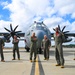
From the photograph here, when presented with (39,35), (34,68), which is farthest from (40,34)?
(34,68)

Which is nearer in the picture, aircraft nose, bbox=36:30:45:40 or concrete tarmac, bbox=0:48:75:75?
concrete tarmac, bbox=0:48:75:75

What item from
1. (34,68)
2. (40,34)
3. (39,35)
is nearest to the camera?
(34,68)

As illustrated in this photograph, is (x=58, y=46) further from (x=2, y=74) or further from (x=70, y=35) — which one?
(x=70, y=35)

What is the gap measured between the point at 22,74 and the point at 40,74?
0.73m

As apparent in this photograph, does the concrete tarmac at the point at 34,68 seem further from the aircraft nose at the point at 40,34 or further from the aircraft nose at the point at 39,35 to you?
the aircraft nose at the point at 40,34

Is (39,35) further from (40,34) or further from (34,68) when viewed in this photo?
(34,68)

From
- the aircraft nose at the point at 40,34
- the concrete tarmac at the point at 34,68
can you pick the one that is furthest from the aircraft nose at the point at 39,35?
the concrete tarmac at the point at 34,68

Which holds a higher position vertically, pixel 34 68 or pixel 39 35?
pixel 39 35

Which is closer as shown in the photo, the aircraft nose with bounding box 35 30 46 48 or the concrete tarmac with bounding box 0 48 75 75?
the concrete tarmac with bounding box 0 48 75 75

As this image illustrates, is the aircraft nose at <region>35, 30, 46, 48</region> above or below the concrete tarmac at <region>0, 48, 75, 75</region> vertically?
above

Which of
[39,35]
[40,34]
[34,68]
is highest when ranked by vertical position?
[40,34]

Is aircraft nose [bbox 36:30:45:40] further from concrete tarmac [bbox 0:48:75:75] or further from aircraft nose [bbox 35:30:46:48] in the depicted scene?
concrete tarmac [bbox 0:48:75:75]

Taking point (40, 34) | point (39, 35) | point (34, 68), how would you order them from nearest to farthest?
1. point (34, 68)
2. point (39, 35)
3. point (40, 34)

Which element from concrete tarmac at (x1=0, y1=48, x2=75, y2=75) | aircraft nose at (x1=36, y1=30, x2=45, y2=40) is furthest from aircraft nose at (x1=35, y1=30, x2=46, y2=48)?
concrete tarmac at (x1=0, y1=48, x2=75, y2=75)
